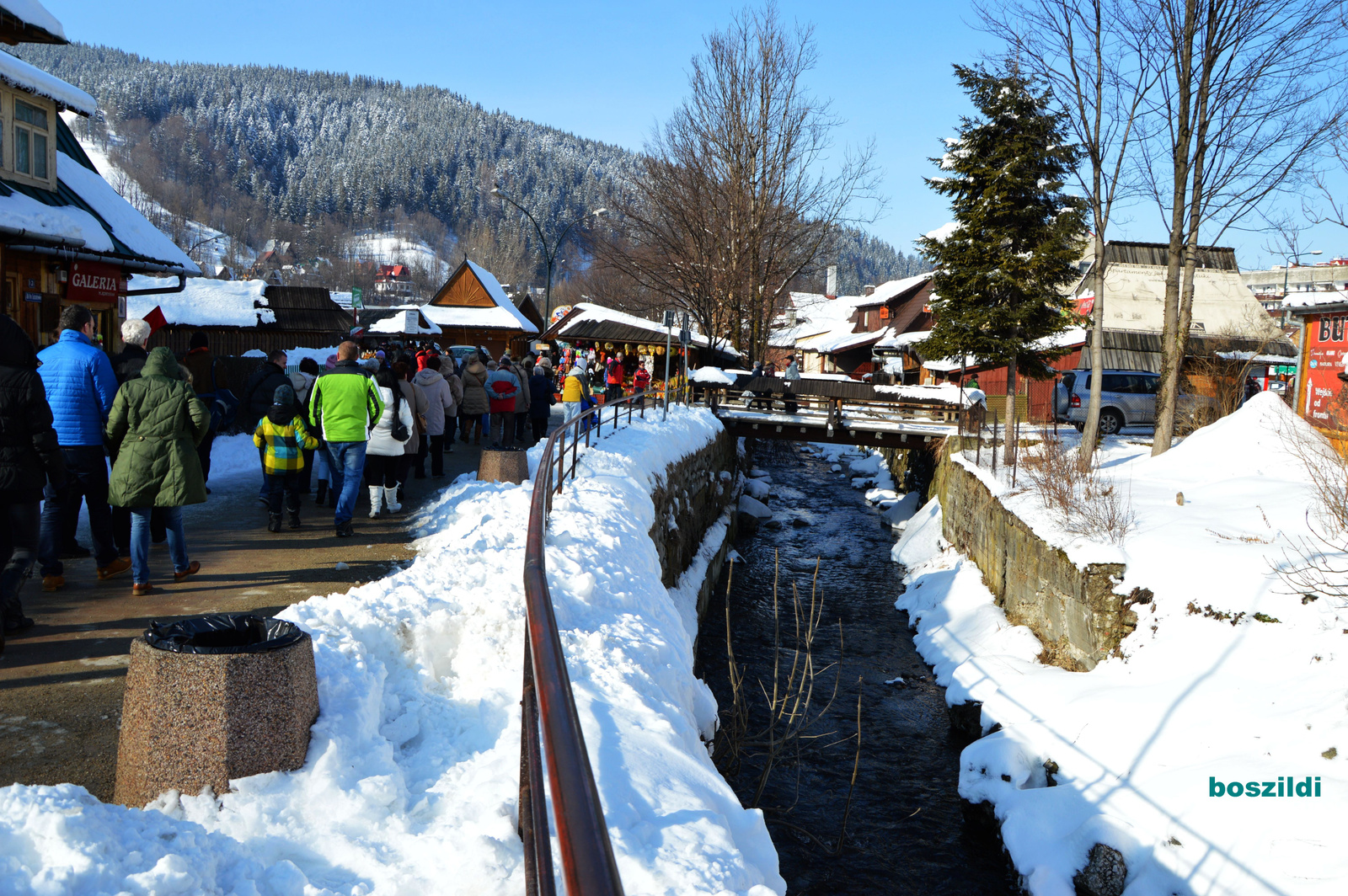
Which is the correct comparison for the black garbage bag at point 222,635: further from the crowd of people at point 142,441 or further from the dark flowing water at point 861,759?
the dark flowing water at point 861,759

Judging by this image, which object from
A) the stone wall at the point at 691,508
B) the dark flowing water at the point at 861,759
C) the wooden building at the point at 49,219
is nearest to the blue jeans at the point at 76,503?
the stone wall at the point at 691,508

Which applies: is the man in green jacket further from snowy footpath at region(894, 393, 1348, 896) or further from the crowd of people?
snowy footpath at region(894, 393, 1348, 896)

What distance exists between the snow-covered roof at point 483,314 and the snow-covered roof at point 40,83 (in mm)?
29443

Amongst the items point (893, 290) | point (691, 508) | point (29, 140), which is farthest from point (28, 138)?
point (893, 290)

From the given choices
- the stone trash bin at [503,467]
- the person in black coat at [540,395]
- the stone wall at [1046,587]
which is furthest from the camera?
the person in black coat at [540,395]

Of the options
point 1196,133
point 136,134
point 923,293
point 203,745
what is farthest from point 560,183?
point 203,745

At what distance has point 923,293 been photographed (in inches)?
1805

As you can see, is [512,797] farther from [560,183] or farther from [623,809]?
[560,183]

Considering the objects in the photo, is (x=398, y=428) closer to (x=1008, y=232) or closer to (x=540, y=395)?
(x=540, y=395)

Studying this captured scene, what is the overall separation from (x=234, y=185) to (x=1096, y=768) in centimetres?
18101

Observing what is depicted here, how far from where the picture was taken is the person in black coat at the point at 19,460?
492 cm

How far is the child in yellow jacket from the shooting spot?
8344mm

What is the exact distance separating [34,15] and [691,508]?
11601 millimetres

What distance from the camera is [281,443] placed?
8336mm
